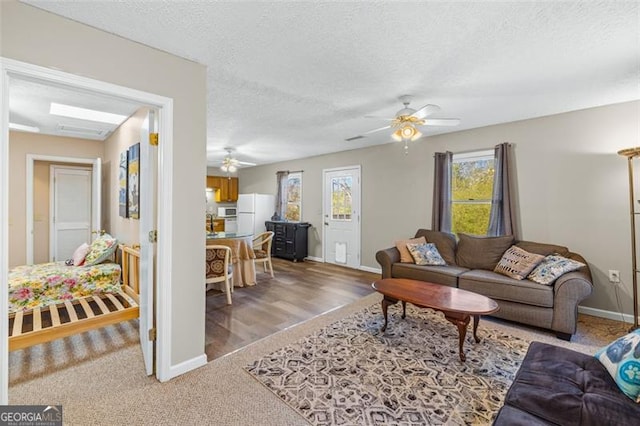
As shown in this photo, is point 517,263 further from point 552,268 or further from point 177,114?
point 177,114

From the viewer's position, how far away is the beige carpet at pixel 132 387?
173cm

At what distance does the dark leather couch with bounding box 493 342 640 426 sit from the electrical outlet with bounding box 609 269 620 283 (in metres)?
2.45

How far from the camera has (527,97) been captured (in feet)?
9.87

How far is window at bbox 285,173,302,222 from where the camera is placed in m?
6.99

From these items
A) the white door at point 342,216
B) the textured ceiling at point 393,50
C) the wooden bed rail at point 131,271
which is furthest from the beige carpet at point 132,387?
the white door at point 342,216

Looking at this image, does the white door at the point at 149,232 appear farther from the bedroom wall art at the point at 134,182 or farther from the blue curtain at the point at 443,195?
the blue curtain at the point at 443,195

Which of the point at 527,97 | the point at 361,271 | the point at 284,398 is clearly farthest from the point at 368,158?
the point at 284,398

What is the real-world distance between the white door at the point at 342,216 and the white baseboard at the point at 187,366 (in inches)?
154

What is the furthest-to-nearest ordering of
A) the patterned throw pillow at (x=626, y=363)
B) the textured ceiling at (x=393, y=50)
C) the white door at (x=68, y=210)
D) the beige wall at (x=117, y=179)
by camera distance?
1. the white door at (x=68, y=210)
2. the beige wall at (x=117, y=179)
3. the textured ceiling at (x=393, y=50)
4. the patterned throw pillow at (x=626, y=363)

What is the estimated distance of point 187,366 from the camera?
219cm

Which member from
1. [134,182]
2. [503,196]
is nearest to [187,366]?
[134,182]

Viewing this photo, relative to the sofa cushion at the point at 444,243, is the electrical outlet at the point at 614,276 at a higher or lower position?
lower

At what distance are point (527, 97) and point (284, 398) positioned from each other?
3773 millimetres

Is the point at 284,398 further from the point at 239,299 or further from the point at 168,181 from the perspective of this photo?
the point at 239,299
